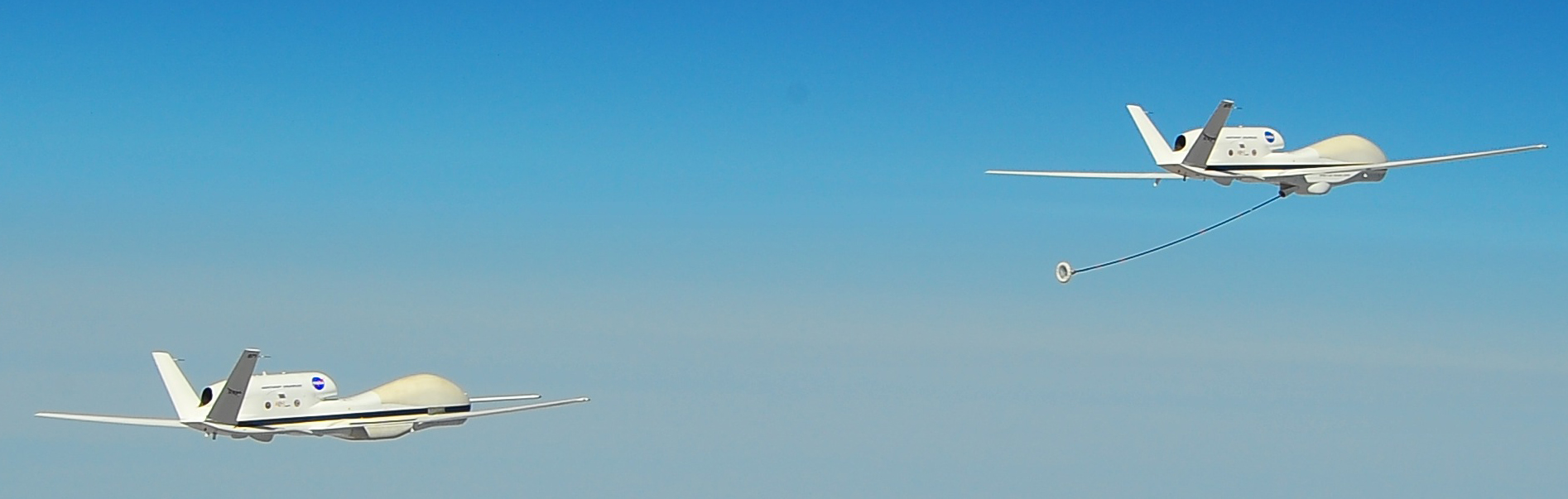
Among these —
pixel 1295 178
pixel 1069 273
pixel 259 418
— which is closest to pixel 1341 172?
pixel 1295 178

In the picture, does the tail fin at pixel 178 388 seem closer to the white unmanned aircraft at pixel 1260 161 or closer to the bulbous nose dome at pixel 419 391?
the bulbous nose dome at pixel 419 391

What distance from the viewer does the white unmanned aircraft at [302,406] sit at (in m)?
124

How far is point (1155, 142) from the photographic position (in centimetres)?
10969

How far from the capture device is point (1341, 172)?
108 meters

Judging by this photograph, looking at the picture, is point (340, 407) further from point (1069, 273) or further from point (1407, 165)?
point (1407, 165)

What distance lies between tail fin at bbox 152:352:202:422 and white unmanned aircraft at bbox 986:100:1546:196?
165 feet

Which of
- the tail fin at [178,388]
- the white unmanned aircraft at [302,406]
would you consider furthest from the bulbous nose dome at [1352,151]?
the tail fin at [178,388]

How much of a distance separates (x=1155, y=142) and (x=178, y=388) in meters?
57.6

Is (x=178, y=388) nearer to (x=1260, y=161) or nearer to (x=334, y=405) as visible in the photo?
(x=334, y=405)

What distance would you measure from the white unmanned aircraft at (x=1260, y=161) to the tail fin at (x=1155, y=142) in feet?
0.13

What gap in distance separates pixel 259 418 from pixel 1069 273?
149 feet

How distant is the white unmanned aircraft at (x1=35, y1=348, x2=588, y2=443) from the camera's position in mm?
124000

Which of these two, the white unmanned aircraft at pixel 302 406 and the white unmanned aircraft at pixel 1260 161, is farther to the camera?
the white unmanned aircraft at pixel 302 406

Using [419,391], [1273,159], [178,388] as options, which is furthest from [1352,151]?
[178,388]
